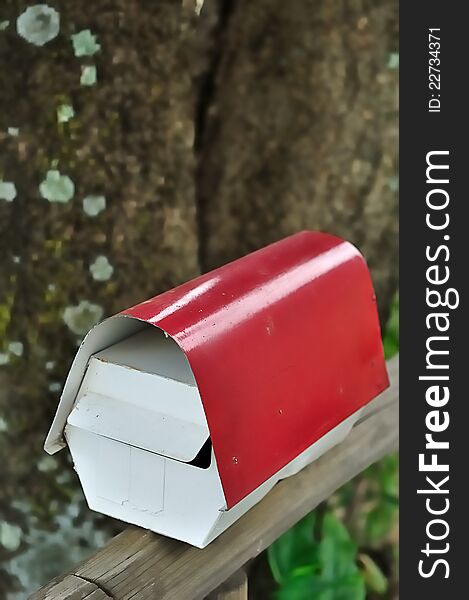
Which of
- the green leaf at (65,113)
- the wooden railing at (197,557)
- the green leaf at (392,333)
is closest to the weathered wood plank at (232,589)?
the wooden railing at (197,557)

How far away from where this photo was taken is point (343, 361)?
84 cm

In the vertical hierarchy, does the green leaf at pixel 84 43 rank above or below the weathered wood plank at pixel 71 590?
above

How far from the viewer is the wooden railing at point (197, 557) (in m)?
0.66

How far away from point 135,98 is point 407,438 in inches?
20.8

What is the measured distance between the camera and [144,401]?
688 millimetres

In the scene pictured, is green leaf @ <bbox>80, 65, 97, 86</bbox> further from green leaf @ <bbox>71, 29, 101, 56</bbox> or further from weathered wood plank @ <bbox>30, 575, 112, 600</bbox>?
weathered wood plank @ <bbox>30, 575, 112, 600</bbox>

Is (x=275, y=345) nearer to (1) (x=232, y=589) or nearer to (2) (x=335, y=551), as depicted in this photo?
(1) (x=232, y=589)

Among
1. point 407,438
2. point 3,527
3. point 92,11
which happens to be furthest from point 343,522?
point 92,11

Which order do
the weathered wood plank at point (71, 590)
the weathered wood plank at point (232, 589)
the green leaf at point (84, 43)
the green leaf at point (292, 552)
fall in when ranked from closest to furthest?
the weathered wood plank at point (71, 590), the weathered wood plank at point (232, 589), the green leaf at point (84, 43), the green leaf at point (292, 552)

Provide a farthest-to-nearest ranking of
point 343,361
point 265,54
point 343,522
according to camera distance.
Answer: point 343,522 → point 265,54 → point 343,361

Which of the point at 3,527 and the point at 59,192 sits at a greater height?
the point at 59,192

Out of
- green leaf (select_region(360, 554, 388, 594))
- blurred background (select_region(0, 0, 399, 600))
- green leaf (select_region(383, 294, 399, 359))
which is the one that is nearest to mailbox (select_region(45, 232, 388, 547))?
blurred background (select_region(0, 0, 399, 600))

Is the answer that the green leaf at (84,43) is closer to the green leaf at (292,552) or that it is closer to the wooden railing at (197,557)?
the wooden railing at (197,557)

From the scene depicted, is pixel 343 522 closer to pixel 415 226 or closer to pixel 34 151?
pixel 415 226
